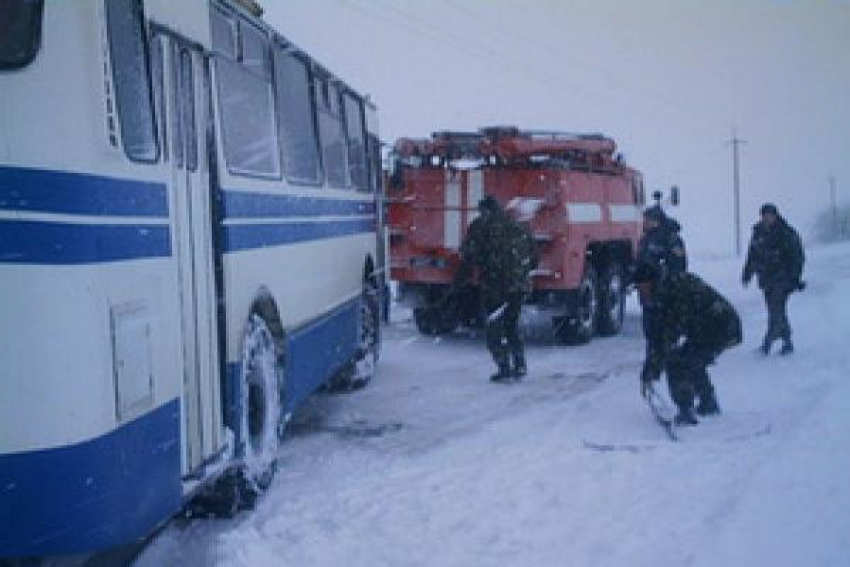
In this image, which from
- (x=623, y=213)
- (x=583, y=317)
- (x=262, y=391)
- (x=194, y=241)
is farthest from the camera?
(x=623, y=213)

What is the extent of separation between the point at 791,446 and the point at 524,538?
2.82 meters

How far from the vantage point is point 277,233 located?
679 centimetres

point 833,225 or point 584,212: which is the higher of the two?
point 584,212

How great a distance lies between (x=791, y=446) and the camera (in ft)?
24.3

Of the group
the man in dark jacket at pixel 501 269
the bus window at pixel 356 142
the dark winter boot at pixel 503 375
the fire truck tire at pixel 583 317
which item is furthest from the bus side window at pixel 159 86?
the fire truck tire at pixel 583 317

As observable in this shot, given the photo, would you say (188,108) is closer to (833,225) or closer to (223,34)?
(223,34)

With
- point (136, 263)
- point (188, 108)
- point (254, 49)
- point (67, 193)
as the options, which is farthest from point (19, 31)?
point (254, 49)

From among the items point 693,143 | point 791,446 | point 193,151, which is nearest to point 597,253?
point 791,446

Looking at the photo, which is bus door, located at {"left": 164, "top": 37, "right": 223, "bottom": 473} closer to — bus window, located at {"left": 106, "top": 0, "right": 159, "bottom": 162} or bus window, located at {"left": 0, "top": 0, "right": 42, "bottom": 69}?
bus window, located at {"left": 106, "top": 0, "right": 159, "bottom": 162}

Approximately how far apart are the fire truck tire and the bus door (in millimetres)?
8376

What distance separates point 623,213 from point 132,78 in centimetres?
1198

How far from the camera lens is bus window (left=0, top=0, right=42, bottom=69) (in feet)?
12.0

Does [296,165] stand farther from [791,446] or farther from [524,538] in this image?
[791,446]

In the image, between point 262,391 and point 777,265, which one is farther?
point 777,265
